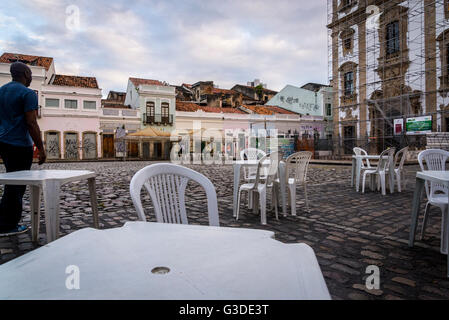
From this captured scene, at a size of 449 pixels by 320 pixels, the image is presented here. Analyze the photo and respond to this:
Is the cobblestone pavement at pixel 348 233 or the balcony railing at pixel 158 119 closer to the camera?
the cobblestone pavement at pixel 348 233

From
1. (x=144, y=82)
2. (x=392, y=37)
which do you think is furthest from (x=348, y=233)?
(x=144, y=82)

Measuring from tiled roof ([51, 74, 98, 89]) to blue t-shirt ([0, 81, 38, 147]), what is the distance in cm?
3105

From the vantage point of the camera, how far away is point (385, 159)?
7488 mm

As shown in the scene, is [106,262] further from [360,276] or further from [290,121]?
[290,121]

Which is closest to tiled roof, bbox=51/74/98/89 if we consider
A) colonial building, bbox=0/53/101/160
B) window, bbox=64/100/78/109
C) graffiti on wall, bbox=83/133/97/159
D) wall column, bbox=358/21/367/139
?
colonial building, bbox=0/53/101/160

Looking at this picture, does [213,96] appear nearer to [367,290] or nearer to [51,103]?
[51,103]

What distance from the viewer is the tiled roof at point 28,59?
30219mm

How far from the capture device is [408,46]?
20.9 metres

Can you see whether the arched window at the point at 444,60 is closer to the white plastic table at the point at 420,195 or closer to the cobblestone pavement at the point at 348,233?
the cobblestone pavement at the point at 348,233

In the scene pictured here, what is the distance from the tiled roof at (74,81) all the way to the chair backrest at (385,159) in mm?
30519

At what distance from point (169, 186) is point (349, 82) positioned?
26533mm

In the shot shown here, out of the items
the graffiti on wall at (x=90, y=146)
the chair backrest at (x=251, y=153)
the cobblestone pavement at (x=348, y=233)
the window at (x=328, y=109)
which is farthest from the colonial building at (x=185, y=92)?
the chair backrest at (x=251, y=153)

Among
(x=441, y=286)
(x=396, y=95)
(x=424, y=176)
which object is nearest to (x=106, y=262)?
(x=441, y=286)

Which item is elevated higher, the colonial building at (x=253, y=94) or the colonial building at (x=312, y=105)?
the colonial building at (x=253, y=94)
